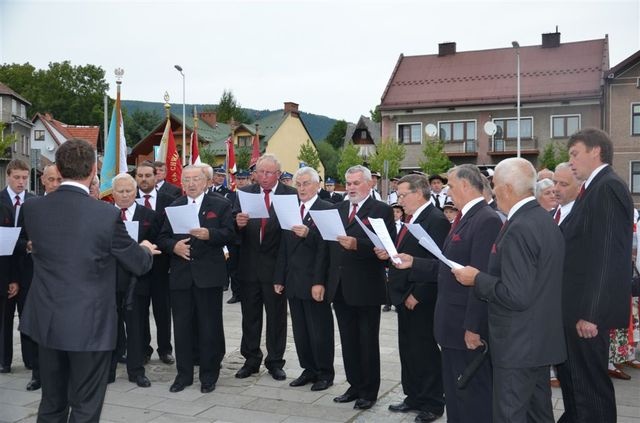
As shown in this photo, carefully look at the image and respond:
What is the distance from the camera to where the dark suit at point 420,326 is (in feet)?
19.5

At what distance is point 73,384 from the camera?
446cm

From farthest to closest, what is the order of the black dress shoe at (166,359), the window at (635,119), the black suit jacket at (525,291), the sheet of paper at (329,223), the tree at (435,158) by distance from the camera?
1. the tree at (435,158)
2. the window at (635,119)
3. the black dress shoe at (166,359)
4. the sheet of paper at (329,223)
5. the black suit jacket at (525,291)

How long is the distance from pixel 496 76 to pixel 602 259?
42.5 m

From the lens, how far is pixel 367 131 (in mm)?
72062

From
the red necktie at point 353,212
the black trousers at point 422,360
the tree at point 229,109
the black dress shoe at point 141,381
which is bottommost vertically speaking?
the black dress shoe at point 141,381

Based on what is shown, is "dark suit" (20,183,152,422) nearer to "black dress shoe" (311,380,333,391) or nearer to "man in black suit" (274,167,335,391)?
"man in black suit" (274,167,335,391)

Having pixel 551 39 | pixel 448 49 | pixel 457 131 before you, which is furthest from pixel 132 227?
pixel 448 49

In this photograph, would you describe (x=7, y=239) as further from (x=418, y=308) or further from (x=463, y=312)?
(x=463, y=312)

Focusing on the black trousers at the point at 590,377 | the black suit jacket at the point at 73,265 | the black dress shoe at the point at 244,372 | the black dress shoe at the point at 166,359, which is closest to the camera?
the black suit jacket at the point at 73,265

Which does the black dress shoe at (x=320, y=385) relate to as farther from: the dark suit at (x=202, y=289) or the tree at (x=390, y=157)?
the tree at (x=390, y=157)

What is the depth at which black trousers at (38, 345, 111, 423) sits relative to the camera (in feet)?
14.4

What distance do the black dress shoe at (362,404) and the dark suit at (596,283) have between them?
6.59 feet

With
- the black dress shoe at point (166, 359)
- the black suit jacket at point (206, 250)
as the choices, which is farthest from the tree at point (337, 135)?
the black suit jacket at point (206, 250)

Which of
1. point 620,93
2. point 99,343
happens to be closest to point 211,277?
point 99,343
